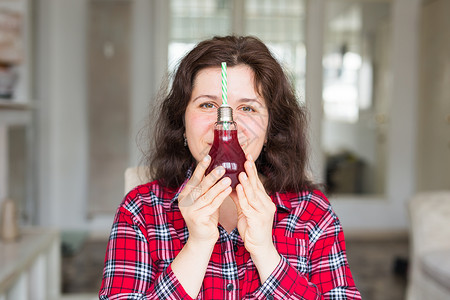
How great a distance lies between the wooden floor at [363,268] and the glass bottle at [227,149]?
1928 millimetres

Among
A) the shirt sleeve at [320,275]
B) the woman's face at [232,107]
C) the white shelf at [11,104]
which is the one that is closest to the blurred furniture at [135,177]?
the woman's face at [232,107]

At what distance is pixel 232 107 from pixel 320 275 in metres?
0.38

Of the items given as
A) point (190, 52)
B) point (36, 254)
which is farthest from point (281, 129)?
point (36, 254)

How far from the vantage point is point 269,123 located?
1150mm

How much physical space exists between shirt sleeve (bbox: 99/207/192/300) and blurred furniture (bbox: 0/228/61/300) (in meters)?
0.91

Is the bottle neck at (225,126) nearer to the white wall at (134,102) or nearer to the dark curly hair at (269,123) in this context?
the dark curly hair at (269,123)

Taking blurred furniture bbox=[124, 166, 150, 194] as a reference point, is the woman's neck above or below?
below

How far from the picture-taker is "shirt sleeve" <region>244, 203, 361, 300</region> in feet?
3.14

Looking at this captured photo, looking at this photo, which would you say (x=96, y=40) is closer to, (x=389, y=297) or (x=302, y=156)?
(x=389, y=297)

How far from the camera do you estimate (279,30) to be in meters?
4.60

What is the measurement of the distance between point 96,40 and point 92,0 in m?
0.33

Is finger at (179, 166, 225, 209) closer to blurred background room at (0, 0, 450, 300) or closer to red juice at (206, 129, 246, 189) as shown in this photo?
red juice at (206, 129, 246, 189)

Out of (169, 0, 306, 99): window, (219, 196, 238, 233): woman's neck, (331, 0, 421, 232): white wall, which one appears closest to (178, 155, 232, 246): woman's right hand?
(219, 196, 238, 233): woman's neck

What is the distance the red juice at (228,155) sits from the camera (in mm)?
864
